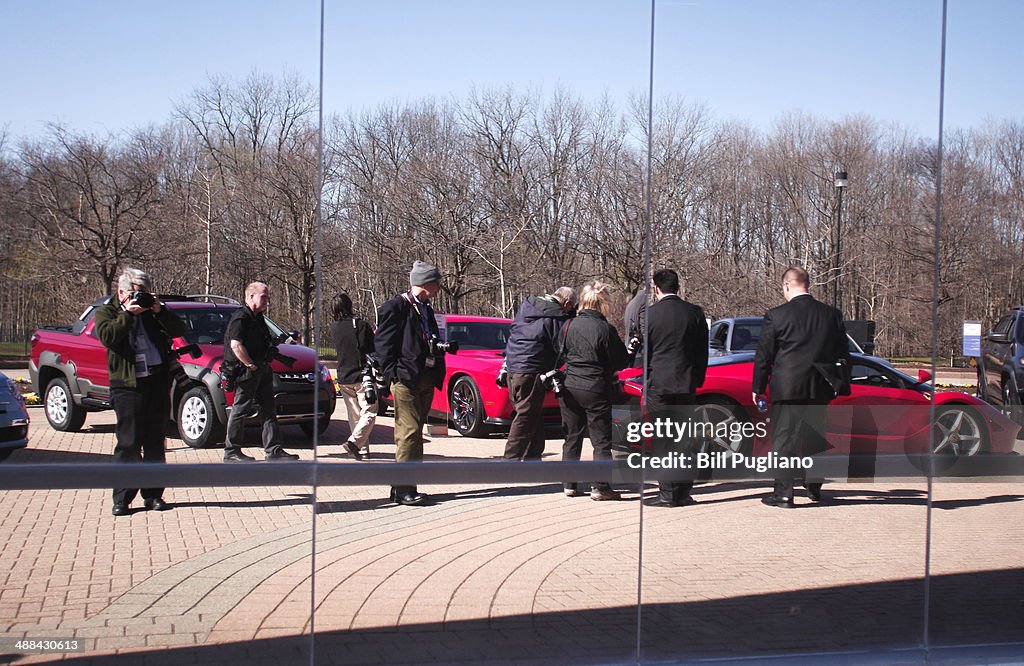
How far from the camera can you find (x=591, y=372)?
4.00m

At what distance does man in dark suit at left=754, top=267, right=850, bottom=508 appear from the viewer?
4289mm

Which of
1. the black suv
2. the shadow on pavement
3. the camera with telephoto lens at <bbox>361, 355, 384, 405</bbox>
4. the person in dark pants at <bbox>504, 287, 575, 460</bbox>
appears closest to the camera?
the camera with telephoto lens at <bbox>361, 355, 384, 405</bbox>

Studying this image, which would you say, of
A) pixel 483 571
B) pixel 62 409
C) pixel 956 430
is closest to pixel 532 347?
pixel 483 571

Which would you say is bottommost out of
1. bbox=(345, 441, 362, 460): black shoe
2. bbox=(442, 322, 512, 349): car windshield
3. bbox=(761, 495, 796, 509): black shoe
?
bbox=(761, 495, 796, 509): black shoe

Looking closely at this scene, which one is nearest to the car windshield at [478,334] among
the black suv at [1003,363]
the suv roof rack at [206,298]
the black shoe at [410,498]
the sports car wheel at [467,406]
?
the sports car wheel at [467,406]

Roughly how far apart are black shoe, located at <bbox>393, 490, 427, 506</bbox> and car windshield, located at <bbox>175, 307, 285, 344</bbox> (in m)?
0.92

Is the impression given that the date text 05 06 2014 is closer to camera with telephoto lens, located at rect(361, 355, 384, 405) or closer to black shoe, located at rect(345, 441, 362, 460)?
black shoe, located at rect(345, 441, 362, 460)

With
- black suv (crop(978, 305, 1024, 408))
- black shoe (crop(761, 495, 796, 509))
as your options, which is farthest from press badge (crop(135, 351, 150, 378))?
black suv (crop(978, 305, 1024, 408))

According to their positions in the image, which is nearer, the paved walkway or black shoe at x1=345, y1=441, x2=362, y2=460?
the paved walkway

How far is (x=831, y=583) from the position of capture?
457 centimetres

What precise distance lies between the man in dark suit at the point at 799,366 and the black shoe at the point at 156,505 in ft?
8.51

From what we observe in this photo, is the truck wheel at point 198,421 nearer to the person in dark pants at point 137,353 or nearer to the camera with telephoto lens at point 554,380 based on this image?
the person in dark pants at point 137,353

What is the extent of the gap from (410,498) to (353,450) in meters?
0.36

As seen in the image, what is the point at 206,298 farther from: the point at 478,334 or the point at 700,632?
the point at 700,632
